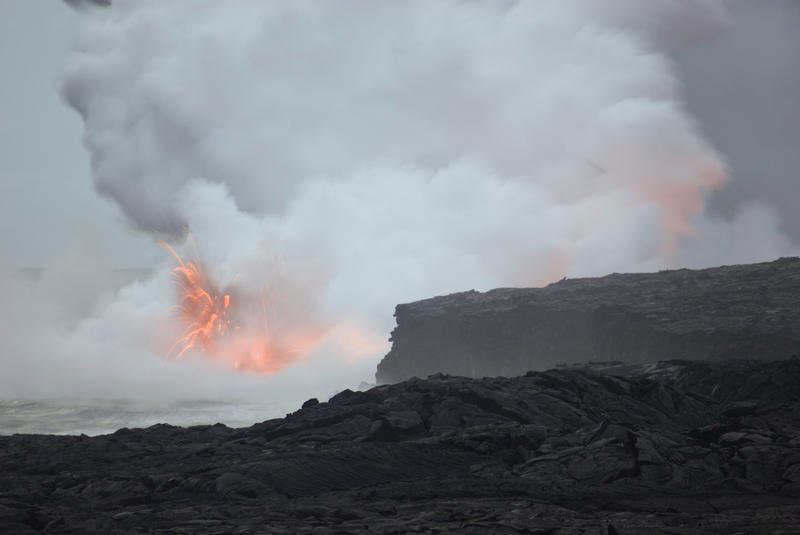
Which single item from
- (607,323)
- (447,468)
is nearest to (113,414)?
(607,323)

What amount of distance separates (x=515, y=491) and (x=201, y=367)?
91.6m

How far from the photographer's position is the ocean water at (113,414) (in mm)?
71125

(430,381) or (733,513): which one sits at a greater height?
(430,381)

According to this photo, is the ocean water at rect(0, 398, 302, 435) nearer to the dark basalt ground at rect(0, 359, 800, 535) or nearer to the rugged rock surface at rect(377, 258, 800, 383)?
the rugged rock surface at rect(377, 258, 800, 383)

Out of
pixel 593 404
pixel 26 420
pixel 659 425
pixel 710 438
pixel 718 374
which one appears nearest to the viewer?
pixel 710 438

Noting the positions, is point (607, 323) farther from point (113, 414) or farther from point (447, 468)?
point (447, 468)

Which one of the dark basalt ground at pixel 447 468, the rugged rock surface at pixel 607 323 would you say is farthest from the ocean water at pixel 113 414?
the dark basalt ground at pixel 447 468

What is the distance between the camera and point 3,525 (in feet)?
76.8

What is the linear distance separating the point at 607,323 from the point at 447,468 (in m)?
61.2

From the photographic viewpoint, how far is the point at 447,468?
102 feet

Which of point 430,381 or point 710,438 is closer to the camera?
point 710,438

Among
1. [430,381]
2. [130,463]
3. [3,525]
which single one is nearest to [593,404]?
[430,381]

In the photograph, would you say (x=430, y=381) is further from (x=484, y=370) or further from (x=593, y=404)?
(x=484, y=370)

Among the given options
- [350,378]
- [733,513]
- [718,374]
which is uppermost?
[350,378]
